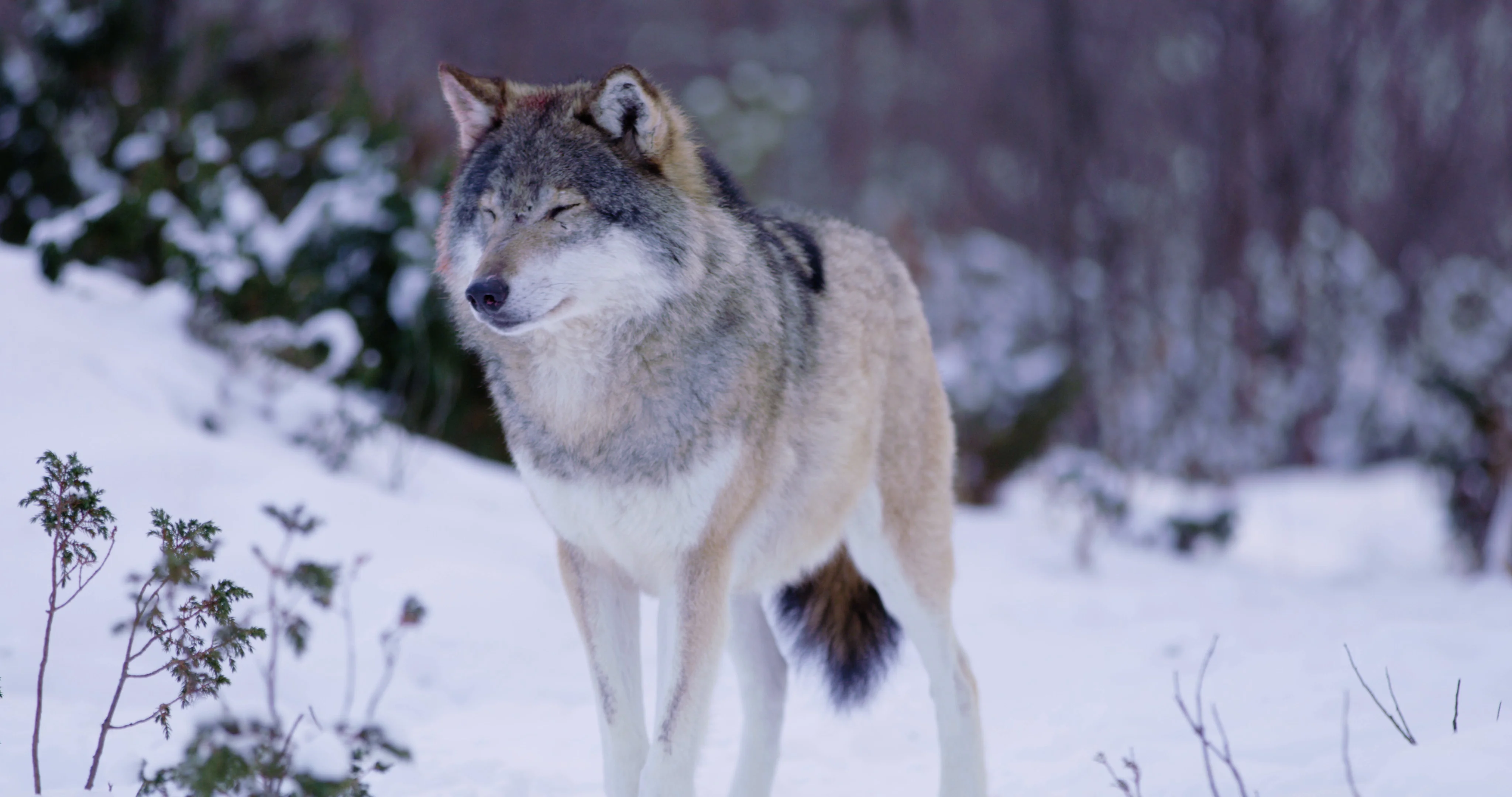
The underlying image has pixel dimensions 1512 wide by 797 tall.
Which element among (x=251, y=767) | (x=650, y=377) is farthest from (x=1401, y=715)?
(x=251, y=767)

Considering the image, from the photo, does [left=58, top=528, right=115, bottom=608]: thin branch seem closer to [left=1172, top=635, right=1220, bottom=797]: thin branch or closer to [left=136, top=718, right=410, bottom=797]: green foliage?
[left=136, top=718, right=410, bottom=797]: green foliage

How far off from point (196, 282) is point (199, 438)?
143cm

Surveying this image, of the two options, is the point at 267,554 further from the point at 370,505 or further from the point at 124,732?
the point at 124,732

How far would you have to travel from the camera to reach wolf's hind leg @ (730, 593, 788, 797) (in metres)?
3.33

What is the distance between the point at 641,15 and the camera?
683 inches

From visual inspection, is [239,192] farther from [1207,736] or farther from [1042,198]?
[1042,198]

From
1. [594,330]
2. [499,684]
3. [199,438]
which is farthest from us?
[199,438]

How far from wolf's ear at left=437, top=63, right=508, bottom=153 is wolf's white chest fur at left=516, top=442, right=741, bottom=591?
87cm

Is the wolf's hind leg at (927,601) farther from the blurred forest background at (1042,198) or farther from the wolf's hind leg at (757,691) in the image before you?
the blurred forest background at (1042,198)

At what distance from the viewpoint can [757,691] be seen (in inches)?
135

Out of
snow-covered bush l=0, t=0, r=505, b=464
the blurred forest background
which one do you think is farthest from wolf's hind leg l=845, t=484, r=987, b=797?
the blurred forest background

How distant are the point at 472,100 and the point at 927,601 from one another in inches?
69.0

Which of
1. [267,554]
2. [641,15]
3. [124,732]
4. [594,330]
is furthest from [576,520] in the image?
[641,15]

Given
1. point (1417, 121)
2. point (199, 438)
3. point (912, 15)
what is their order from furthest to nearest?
point (912, 15) < point (1417, 121) < point (199, 438)
